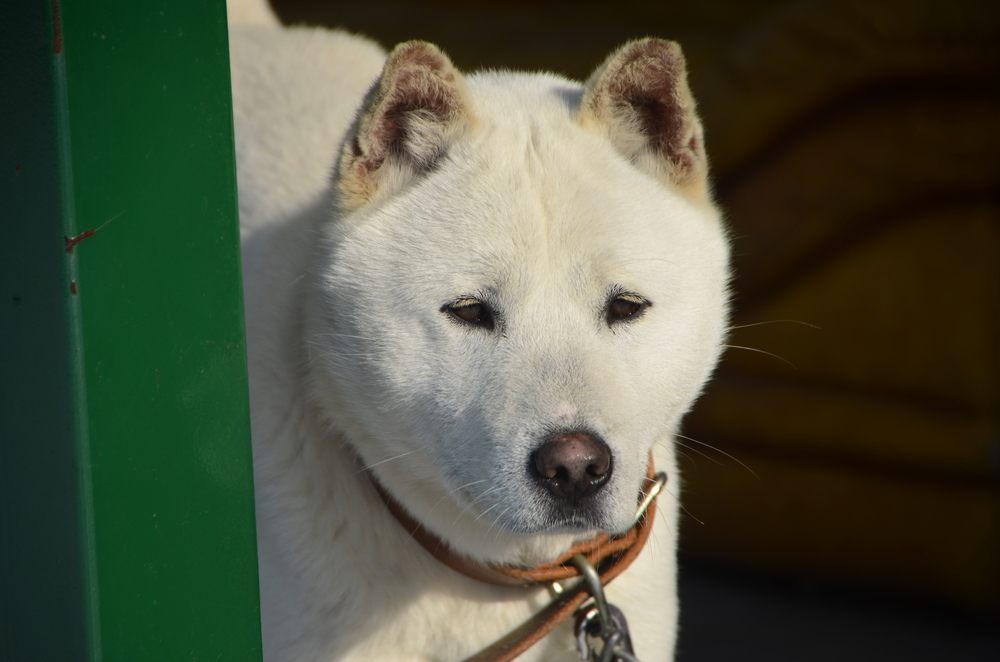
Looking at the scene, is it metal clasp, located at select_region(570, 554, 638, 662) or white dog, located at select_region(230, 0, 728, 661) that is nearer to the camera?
white dog, located at select_region(230, 0, 728, 661)

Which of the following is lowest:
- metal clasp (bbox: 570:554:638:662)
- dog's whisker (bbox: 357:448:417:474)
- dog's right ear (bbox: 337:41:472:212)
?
metal clasp (bbox: 570:554:638:662)

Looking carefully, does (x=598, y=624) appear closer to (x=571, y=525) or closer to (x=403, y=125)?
(x=571, y=525)

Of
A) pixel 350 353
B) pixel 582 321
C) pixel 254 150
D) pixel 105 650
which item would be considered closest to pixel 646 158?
pixel 582 321

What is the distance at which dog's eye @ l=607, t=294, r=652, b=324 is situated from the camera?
185 centimetres

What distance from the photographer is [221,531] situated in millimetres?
1443

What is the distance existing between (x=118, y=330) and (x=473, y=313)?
26.2 inches

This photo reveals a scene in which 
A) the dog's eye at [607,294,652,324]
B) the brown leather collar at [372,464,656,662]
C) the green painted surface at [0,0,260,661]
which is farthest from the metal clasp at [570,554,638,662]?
the green painted surface at [0,0,260,661]

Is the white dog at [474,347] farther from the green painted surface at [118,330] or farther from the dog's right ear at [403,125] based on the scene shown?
the green painted surface at [118,330]

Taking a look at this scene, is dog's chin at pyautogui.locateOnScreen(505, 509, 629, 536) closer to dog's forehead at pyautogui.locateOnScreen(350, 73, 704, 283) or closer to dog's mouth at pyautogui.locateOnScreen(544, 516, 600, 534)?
dog's mouth at pyautogui.locateOnScreen(544, 516, 600, 534)

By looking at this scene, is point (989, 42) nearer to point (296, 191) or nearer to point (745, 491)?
point (745, 491)

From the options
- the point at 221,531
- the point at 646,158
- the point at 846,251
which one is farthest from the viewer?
the point at 846,251

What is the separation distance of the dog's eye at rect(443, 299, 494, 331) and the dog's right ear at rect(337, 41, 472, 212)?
10.9 inches

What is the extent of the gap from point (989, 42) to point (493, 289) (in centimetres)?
205

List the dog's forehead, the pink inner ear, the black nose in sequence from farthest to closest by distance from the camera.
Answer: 1. the pink inner ear
2. the dog's forehead
3. the black nose
